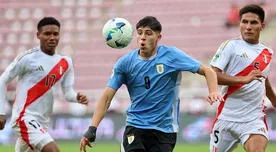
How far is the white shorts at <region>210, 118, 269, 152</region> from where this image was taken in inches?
397

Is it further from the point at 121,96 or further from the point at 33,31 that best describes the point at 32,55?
the point at 33,31

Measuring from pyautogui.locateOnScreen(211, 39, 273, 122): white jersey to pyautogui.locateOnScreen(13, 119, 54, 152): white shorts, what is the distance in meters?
2.48

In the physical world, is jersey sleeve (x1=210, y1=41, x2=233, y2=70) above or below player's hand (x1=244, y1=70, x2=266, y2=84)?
above

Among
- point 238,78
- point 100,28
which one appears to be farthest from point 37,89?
point 100,28

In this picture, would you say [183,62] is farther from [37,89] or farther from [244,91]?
[37,89]

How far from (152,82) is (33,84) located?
8.68ft

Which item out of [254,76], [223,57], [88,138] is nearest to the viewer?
[88,138]

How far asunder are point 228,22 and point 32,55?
19.4 meters

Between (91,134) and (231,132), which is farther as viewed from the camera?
(231,132)

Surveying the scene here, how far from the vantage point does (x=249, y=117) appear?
1013 cm

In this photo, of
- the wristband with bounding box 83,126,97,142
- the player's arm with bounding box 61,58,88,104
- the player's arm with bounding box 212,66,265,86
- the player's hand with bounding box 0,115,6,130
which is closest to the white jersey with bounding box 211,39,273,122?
the player's arm with bounding box 212,66,265,86

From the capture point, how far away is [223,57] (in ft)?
32.8

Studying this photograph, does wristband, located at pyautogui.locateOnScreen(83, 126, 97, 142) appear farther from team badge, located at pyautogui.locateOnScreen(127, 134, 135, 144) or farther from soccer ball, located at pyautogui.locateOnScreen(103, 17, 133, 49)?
soccer ball, located at pyautogui.locateOnScreen(103, 17, 133, 49)

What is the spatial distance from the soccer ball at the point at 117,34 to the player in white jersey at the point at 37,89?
5.75ft
